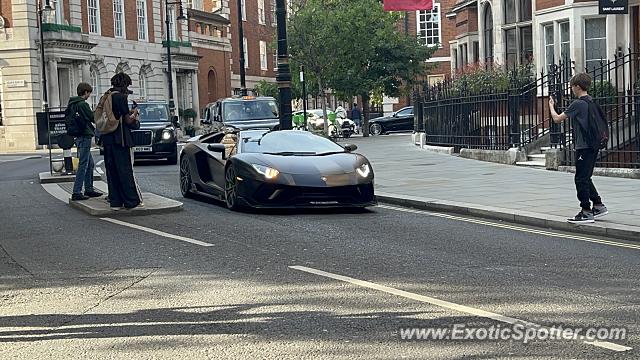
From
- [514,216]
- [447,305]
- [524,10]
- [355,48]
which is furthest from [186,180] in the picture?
[355,48]

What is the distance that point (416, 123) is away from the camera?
108 ft

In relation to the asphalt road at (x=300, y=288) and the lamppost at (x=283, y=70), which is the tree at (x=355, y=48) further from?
the asphalt road at (x=300, y=288)

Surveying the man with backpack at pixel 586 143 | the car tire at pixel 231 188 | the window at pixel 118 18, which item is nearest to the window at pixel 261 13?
the window at pixel 118 18

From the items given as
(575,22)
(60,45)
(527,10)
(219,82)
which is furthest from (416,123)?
(219,82)

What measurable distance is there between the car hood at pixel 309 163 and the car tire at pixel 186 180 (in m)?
2.33

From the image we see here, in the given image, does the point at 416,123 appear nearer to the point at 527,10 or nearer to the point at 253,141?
the point at 527,10

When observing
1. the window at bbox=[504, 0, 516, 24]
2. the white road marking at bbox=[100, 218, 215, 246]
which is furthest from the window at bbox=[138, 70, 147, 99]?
the white road marking at bbox=[100, 218, 215, 246]

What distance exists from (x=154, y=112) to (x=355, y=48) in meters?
19.7

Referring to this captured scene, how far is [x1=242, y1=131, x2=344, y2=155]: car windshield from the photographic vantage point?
44.4ft

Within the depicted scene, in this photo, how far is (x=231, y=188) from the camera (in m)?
13.2

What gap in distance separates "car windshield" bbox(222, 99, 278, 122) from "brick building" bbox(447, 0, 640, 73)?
22.8 feet

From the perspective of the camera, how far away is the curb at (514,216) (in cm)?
1052

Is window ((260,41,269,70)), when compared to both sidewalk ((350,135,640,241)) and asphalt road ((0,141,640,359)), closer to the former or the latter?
sidewalk ((350,135,640,241))

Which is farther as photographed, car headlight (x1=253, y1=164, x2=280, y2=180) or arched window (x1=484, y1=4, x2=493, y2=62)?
arched window (x1=484, y1=4, x2=493, y2=62)
